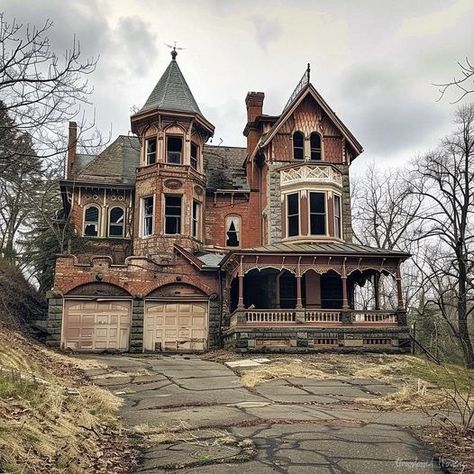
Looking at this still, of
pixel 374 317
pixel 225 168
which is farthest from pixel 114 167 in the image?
pixel 374 317

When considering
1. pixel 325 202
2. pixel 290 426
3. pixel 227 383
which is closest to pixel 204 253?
pixel 325 202

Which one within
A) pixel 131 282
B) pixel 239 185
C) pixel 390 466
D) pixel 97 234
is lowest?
pixel 390 466

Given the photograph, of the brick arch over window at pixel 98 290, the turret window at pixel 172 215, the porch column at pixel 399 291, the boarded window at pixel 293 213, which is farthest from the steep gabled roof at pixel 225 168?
the porch column at pixel 399 291

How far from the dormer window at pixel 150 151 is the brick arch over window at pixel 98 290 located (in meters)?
6.93

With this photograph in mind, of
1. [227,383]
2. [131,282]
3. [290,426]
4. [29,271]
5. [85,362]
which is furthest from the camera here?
[29,271]

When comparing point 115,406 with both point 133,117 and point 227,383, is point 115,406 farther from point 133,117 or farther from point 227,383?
point 133,117

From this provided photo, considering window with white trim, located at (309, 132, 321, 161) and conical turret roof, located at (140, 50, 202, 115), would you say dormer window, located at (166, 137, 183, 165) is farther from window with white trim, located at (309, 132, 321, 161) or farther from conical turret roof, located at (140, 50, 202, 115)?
window with white trim, located at (309, 132, 321, 161)

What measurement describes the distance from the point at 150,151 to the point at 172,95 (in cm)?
332

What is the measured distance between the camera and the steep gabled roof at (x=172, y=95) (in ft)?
91.4

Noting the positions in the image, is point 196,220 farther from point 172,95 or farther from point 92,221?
point 172,95

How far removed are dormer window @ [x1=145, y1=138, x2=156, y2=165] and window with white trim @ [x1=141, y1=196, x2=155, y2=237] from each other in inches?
79.1

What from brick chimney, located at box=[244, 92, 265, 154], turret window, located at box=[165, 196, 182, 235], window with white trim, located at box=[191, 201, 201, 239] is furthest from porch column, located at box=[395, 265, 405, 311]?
brick chimney, located at box=[244, 92, 265, 154]

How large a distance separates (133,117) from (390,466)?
2452 centimetres

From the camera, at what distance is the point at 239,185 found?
1159 inches
